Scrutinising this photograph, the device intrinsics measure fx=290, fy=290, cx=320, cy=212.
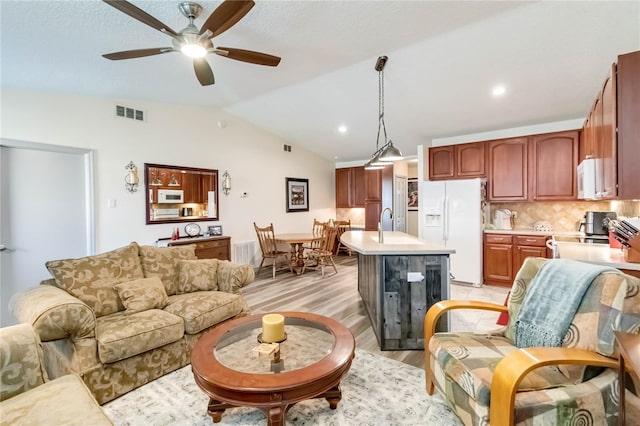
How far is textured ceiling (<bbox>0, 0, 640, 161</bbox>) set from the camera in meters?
2.39

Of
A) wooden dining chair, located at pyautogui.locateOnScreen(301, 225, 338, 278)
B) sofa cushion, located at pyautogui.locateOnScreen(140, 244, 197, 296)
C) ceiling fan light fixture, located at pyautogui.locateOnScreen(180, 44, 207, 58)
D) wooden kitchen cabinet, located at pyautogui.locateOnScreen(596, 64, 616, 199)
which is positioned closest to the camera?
wooden kitchen cabinet, located at pyautogui.locateOnScreen(596, 64, 616, 199)

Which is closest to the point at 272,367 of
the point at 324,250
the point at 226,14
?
the point at 226,14

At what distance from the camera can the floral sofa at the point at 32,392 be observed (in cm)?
114

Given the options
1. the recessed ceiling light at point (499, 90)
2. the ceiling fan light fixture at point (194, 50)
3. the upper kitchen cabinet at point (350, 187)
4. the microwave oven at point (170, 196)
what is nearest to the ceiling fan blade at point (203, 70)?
the ceiling fan light fixture at point (194, 50)

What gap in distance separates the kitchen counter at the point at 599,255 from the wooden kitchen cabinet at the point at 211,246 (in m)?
4.42

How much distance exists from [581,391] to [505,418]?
38cm

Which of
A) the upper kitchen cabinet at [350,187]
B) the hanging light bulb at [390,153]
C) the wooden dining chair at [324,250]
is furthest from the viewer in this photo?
the upper kitchen cabinet at [350,187]

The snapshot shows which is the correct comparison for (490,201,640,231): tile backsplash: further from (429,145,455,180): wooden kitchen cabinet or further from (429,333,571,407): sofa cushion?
(429,333,571,407): sofa cushion

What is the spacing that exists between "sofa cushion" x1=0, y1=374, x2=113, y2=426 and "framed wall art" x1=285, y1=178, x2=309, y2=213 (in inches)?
214

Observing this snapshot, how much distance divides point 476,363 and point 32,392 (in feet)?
6.95

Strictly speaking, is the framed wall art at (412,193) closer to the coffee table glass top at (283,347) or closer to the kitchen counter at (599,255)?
the kitchen counter at (599,255)

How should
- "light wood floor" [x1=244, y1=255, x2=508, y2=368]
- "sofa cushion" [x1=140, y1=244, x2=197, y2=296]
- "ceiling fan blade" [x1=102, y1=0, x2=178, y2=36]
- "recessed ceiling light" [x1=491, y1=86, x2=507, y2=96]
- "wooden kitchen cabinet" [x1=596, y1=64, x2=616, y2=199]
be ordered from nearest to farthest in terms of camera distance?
1. "ceiling fan blade" [x1=102, y1=0, x2=178, y2=36]
2. "wooden kitchen cabinet" [x1=596, y1=64, x2=616, y2=199]
3. "sofa cushion" [x1=140, y1=244, x2=197, y2=296]
4. "light wood floor" [x1=244, y1=255, x2=508, y2=368]
5. "recessed ceiling light" [x1=491, y1=86, x2=507, y2=96]

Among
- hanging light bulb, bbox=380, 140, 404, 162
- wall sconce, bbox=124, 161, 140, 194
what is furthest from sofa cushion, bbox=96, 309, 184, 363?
hanging light bulb, bbox=380, 140, 404, 162

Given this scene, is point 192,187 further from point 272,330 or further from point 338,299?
point 272,330
